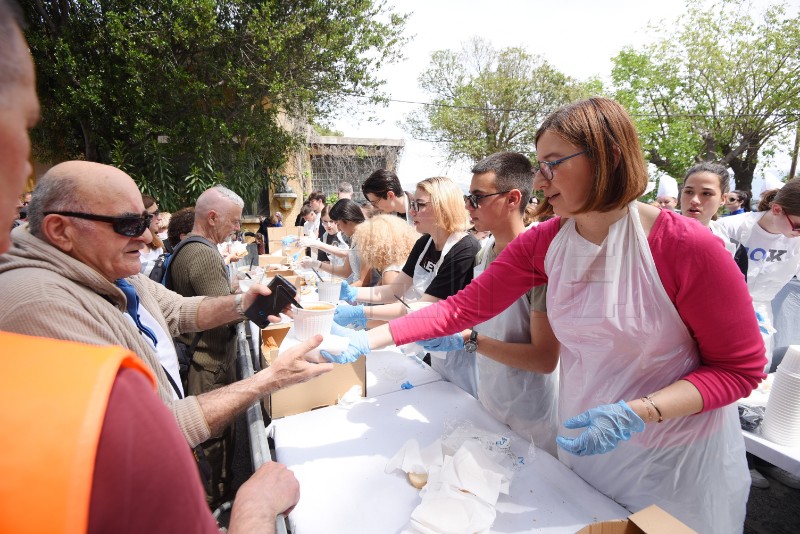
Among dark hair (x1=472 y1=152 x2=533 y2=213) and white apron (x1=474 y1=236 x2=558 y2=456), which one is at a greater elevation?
dark hair (x1=472 y1=152 x2=533 y2=213)

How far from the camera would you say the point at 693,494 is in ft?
4.56

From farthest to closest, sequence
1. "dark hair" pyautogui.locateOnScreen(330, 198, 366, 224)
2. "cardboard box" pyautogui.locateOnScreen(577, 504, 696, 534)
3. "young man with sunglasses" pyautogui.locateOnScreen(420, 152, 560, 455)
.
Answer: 1. "dark hair" pyautogui.locateOnScreen(330, 198, 366, 224)
2. "young man with sunglasses" pyautogui.locateOnScreen(420, 152, 560, 455)
3. "cardboard box" pyautogui.locateOnScreen(577, 504, 696, 534)

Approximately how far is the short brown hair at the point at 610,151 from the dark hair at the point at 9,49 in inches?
56.0

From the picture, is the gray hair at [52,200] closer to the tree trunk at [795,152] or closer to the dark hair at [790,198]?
the dark hair at [790,198]

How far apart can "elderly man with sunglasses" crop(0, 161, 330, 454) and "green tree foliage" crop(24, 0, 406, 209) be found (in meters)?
8.88

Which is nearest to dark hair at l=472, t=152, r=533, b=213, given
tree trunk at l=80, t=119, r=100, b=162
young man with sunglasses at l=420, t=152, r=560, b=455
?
young man with sunglasses at l=420, t=152, r=560, b=455

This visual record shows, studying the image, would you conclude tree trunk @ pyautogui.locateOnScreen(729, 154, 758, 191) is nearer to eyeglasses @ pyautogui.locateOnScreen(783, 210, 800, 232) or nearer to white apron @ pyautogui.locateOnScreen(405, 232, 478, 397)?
eyeglasses @ pyautogui.locateOnScreen(783, 210, 800, 232)

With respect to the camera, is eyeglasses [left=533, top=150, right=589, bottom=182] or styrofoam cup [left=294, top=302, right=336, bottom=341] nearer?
eyeglasses [left=533, top=150, right=589, bottom=182]

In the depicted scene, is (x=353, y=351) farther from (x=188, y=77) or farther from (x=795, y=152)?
(x=795, y=152)

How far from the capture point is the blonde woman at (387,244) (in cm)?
362

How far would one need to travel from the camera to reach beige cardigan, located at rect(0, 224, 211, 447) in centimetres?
112

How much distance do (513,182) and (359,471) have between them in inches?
66.5

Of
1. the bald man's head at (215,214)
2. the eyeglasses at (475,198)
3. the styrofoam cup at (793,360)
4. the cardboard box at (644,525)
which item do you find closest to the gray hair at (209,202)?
the bald man's head at (215,214)

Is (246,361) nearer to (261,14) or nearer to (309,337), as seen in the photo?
(309,337)
